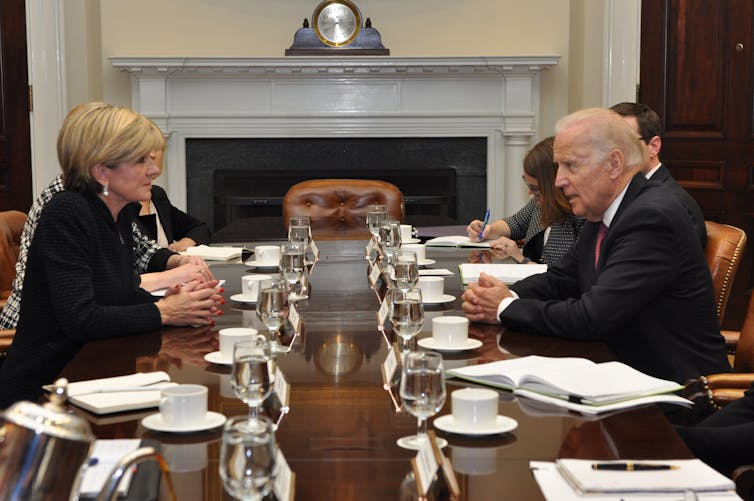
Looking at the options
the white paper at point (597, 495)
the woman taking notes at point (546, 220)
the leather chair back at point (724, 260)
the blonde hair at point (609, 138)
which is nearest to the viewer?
the white paper at point (597, 495)

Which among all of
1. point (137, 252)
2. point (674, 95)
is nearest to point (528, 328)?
point (137, 252)

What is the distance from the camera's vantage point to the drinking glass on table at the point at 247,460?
1.09 meters

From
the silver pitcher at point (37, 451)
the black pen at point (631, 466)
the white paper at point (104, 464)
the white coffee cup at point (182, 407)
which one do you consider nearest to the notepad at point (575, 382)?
the black pen at point (631, 466)

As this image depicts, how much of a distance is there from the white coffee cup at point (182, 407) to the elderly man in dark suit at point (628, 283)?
1042mm

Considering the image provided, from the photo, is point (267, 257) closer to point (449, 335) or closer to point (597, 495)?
point (449, 335)

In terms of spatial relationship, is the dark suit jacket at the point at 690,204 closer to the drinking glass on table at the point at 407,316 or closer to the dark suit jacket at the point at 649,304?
the dark suit jacket at the point at 649,304

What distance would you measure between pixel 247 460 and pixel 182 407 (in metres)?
0.52

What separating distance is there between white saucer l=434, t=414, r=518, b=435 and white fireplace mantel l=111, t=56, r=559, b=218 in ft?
17.2

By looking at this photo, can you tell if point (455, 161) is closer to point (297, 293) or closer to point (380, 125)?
point (380, 125)

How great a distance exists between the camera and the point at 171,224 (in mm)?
4645

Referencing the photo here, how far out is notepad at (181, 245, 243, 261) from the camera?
3660 mm

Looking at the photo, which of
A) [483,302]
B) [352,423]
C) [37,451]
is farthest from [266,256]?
[37,451]

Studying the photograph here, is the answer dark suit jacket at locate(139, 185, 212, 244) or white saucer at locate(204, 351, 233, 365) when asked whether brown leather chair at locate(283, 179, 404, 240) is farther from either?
white saucer at locate(204, 351, 233, 365)

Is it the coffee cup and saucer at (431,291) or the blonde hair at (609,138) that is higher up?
the blonde hair at (609,138)
